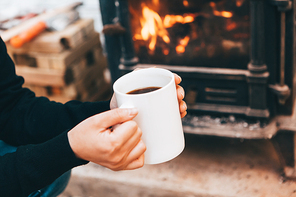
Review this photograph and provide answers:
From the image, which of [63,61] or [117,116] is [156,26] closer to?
[63,61]

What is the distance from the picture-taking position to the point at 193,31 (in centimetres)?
135

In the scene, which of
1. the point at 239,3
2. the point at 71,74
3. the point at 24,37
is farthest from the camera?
the point at 71,74

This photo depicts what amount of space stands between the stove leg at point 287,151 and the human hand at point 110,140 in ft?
2.82

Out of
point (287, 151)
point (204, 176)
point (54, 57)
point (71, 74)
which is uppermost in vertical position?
point (54, 57)

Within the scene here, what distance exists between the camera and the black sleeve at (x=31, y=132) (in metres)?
0.66

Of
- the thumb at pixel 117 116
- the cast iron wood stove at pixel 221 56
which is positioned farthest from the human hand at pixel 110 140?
the cast iron wood stove at pixel 221 56

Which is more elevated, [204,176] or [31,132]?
[31,132]

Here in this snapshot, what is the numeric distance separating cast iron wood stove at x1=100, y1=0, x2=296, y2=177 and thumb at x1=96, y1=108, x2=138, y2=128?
0.77m

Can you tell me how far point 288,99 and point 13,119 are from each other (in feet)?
3.24

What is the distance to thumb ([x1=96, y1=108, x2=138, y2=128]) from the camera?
0.59 meters

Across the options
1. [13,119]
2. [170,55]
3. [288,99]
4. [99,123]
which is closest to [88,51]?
[170,55]

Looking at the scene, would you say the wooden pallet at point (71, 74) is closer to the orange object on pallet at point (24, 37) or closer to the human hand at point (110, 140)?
the orange object on pallet at point (24, 37)

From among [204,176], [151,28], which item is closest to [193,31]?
[151,28]

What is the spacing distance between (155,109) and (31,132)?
1.53 ft
